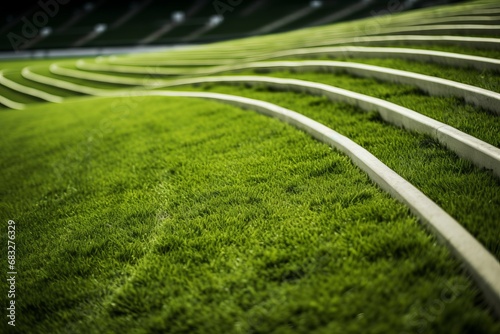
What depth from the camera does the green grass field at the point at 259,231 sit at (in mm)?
1830

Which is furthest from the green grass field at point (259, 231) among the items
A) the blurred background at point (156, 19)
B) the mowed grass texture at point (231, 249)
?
the blurred background at point (156, 19)

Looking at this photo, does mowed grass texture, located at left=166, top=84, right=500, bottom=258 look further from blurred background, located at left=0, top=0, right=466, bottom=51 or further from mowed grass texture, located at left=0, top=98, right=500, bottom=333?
blurred background, located at left=0, top=0, right=466, bottom=51

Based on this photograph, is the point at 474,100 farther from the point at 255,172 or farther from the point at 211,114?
the point at 211,114

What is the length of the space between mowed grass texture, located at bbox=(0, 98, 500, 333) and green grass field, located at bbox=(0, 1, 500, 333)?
0.01 m

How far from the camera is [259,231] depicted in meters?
2.57

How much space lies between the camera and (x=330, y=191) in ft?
9.46

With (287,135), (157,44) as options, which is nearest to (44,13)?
(157,44)

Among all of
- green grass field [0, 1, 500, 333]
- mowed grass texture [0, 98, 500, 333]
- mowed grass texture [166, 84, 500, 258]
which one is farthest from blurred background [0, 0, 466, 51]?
mowed grass texture [0, 98, 500, 333]

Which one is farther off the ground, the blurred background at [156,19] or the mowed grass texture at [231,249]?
the blurred background at [156,19]

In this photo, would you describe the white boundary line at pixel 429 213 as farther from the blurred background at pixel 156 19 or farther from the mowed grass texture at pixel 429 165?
the blurred background at pixel 156 19

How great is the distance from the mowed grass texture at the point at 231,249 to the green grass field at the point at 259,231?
0.01m

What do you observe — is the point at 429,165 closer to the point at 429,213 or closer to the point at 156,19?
the point at 429,213

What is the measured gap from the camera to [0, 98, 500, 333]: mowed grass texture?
1798mm

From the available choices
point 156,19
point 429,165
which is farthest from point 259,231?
point 156,19
